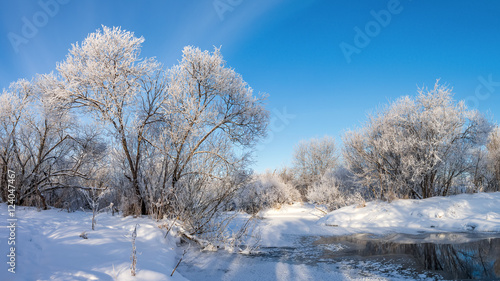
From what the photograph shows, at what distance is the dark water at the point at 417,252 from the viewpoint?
17.6ft

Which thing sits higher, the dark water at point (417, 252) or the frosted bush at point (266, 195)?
the frosted bush at point (266, 195)

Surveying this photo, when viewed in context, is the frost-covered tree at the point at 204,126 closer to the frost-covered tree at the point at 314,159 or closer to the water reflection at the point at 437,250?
the water reflection at the point at 437,250

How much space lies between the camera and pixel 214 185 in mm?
8977

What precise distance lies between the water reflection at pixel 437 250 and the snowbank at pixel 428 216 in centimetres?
156

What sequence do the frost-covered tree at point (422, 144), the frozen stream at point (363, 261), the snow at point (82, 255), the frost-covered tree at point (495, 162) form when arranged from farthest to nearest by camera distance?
the frost-covered tree at point (495, 162), the frost-covered tree at point (422, 144), the frozen stream at point (363, 261), the snow at point (82, 255)

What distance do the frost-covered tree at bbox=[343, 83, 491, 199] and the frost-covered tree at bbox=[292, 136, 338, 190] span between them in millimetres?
16852

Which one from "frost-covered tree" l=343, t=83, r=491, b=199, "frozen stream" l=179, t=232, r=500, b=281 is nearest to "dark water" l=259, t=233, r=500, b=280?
"frozen stream" l=179, t=232, r=500, b=281

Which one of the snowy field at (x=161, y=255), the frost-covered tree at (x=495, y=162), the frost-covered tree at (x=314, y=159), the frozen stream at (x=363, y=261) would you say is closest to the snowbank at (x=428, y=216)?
the snowy field at (x=161, y=255)

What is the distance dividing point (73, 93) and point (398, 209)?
1422cm

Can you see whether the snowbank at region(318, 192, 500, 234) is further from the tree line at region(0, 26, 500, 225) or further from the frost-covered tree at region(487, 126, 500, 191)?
the frost-covered tree at region(487, 126, 500, 191)

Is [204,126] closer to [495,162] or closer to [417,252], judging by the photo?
[417,252]

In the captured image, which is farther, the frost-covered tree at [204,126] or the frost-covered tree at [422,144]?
the frost-covered tree at [422,144]

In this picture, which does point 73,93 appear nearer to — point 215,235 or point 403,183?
point 215,235

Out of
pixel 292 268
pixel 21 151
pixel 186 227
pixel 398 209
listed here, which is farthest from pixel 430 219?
pixel 21 151
